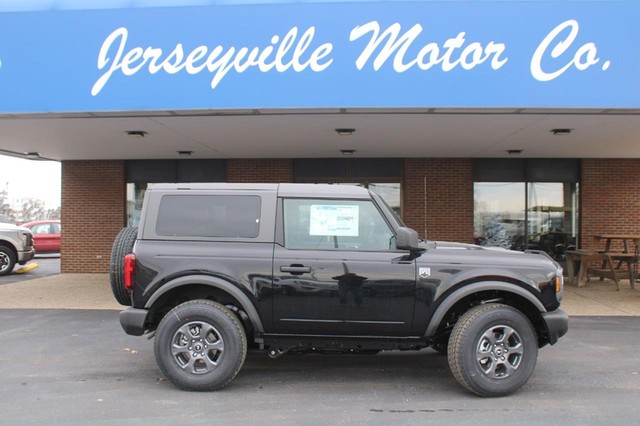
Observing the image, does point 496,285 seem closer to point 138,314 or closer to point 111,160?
point 138,314

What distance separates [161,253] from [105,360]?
1.82 meters

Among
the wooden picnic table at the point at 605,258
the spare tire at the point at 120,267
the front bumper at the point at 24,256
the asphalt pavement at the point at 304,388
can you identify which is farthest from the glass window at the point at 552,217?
the front bumper at the point at 24,256

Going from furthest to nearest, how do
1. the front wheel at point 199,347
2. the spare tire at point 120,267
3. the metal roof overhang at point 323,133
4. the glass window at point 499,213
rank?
the glass window at point 499,213 → the metal roof overhang at point 323,133 → the spare tire at point 120,267 → the front wheel at point 199,347

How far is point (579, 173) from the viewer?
13117 mm

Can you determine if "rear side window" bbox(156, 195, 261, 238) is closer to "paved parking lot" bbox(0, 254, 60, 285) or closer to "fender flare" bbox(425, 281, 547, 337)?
"fender flare" bbox(425, 281, 547, 337)

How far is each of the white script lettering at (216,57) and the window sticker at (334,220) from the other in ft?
9.89

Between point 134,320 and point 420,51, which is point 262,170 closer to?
point 420,51

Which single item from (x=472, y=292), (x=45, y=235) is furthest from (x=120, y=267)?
(x=45, y=235)

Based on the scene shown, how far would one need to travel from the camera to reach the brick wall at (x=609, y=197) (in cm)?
1302

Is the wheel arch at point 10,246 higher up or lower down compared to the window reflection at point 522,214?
lower down

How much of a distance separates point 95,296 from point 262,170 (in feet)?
16.6

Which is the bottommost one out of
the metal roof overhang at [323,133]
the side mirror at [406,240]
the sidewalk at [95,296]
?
the sidewalk at [95,296]

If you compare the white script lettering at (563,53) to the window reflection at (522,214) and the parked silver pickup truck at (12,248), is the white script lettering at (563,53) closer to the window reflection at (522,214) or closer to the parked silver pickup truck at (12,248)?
the window reflection at (522,214)

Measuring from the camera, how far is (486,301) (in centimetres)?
493
